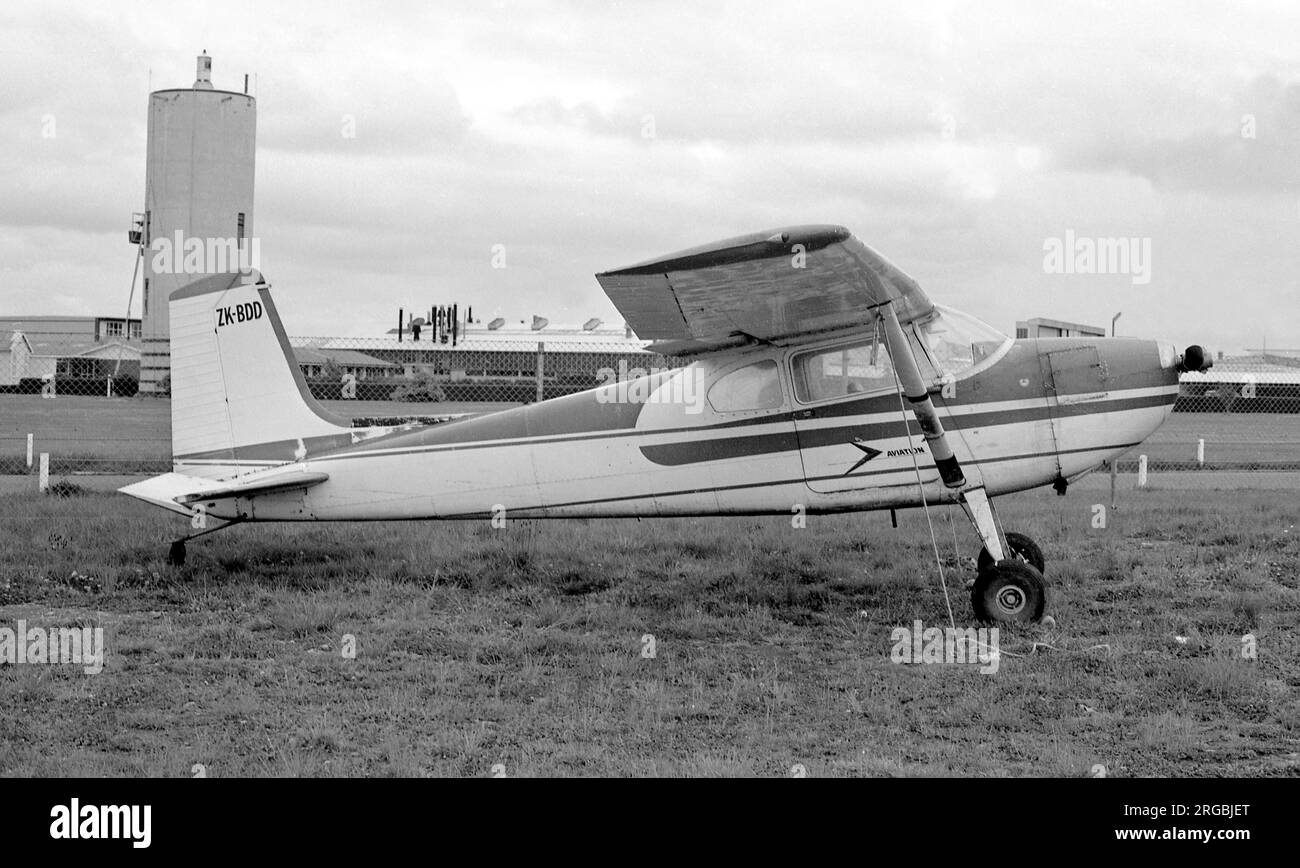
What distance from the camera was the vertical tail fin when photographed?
9508 millimetres

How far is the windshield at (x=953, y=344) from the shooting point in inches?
333

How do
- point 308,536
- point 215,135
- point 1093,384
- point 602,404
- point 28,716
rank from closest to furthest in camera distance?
point 28,716, point 1093,384, point 602,404, point 308,536, point 215,135

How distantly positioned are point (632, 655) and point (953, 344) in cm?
337

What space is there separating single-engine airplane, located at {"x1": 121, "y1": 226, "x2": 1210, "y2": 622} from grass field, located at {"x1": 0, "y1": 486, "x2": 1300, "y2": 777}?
72 cm

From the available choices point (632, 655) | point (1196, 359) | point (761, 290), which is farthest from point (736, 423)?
point (1196, 359)

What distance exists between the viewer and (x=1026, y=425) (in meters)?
8.33

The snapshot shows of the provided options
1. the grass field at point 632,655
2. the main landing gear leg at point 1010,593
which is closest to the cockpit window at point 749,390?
the grass field at point 632,655

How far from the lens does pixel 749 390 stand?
8.77 meters

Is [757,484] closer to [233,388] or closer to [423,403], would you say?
[233,388]

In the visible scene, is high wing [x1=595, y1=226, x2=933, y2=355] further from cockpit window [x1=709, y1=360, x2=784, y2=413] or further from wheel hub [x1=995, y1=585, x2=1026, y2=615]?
wheel hub [x1=995, y1=585, x2=1026, y2=615]

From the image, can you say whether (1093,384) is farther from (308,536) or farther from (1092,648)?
(308,536)

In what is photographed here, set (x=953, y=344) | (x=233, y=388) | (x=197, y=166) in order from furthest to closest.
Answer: (x=197, y=166) → (x=233, y=388) → (x=953, y=344)
